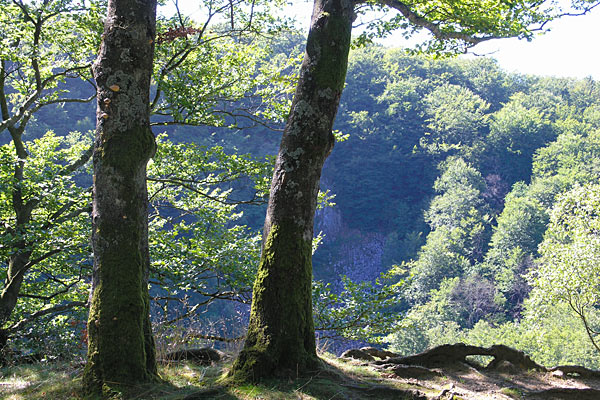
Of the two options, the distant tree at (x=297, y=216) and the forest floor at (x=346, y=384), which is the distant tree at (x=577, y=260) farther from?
the distant tree at (x=297, y=216)

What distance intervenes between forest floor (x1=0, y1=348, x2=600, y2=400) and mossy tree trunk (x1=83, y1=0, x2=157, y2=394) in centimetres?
27

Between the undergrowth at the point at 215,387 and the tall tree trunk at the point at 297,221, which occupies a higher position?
the tall tree trunk at the point at 297,221

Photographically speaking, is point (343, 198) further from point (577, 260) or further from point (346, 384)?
point (346, 384)

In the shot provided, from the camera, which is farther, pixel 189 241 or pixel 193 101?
pixel 189 241

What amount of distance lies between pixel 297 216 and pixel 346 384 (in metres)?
1.26

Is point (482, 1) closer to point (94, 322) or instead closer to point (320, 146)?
point (320, 146)

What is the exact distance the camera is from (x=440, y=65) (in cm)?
10188

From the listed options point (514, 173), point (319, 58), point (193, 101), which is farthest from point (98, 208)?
point (514, 173)

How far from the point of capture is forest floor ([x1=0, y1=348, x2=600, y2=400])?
3.34 m

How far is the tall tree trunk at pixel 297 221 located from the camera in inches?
140

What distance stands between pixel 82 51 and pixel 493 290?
59.8 m

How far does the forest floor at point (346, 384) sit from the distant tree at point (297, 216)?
0.20 meters

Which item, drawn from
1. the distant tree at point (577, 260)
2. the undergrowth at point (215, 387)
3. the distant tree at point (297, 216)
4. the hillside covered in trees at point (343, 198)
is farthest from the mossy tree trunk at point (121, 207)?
the distant tree at point (577, 260)

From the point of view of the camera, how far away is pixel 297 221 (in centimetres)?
374
